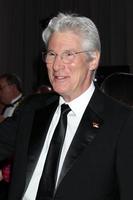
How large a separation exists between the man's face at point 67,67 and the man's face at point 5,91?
142 inches

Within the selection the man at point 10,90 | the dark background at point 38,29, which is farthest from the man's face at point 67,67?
the dark background at point 38,29

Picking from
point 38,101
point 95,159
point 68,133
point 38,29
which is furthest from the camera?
point 38,29

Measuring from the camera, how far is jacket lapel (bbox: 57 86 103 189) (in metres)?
1.51

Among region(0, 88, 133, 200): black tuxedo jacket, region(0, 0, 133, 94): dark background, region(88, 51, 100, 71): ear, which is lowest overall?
region(0, 0, 133, 94): dark background

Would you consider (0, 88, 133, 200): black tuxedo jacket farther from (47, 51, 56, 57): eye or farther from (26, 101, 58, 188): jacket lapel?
(47, 51, 56, 57): eye

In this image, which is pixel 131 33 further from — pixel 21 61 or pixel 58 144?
pixel 58 144

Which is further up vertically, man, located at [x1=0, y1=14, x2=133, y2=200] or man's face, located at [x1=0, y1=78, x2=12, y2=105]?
man, located at [x1=0, y1=14, x2=133, y2=200]

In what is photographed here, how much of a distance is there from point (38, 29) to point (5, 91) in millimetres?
3426

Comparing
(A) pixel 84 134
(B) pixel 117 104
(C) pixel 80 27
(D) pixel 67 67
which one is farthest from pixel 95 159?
(C) pixel 80 27

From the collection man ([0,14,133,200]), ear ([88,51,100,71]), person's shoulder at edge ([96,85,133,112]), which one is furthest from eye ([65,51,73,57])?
person's shoulder at edge ([96,85,133,112])

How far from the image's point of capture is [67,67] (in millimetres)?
1564

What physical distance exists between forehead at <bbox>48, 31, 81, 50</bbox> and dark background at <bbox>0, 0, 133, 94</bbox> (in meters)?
5.92

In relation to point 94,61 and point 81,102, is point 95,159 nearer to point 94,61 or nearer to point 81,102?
point 81,102

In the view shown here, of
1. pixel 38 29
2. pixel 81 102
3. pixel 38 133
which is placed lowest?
pixel 38 29
